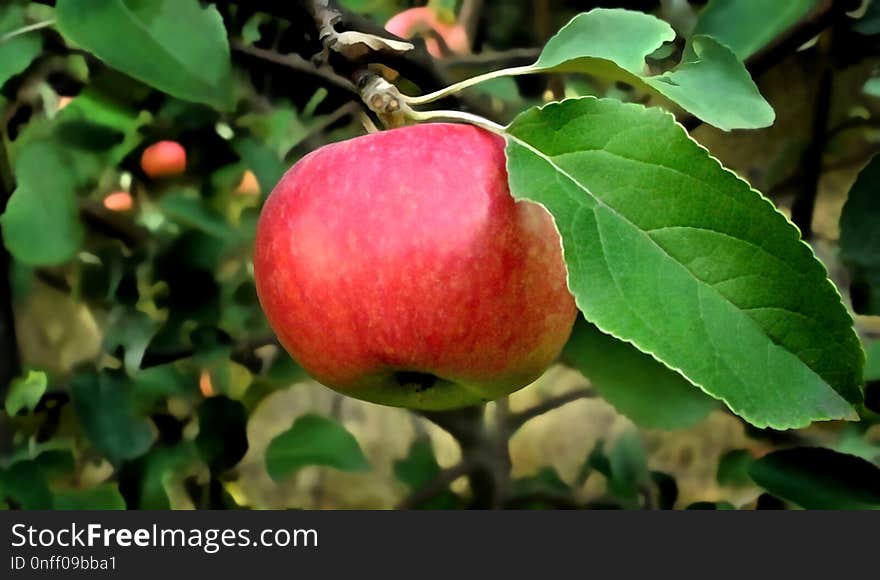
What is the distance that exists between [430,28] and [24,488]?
1.61 feet

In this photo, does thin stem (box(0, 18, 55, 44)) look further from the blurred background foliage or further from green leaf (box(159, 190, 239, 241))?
green leaf (box(159, 190, 239, 241))

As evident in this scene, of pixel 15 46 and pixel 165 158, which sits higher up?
pixel 15 46

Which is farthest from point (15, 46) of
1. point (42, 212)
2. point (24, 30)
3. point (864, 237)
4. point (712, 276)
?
point (864, 237)

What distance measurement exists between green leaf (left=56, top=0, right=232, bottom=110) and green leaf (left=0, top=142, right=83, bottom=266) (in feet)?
0.50

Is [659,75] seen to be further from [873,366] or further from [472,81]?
[873,366]

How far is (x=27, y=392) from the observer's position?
64 cm

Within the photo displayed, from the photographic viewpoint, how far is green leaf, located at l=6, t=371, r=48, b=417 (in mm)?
633

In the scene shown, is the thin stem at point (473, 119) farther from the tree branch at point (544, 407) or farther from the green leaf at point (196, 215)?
the tree branch at point (544, 407)

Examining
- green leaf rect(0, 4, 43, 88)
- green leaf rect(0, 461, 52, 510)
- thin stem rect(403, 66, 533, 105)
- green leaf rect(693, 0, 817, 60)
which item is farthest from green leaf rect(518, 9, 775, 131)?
green leaf rect(0, 461, 52, 510)

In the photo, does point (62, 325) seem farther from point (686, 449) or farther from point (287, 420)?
point (686, 449)

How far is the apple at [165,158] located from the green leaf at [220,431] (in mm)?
193

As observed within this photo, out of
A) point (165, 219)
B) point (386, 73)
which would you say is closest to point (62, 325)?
point (165, 219)

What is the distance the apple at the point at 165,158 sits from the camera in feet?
2.20

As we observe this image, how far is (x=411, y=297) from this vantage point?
38 centimetres
